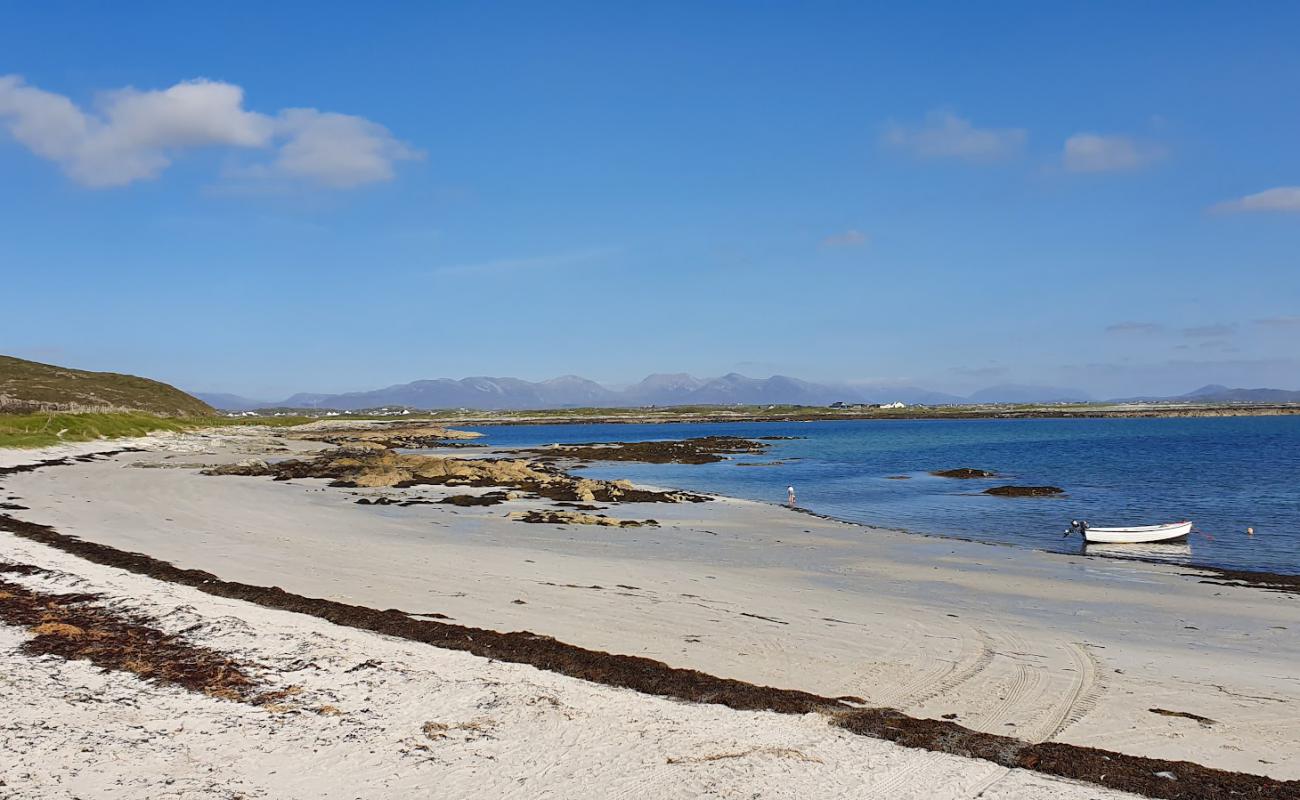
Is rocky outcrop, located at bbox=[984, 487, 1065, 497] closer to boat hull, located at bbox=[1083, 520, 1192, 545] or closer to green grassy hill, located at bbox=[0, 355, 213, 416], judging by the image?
boat hull, located at bbox=[1083, 520, 1192, 545]

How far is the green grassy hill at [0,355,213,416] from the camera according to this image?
278ft

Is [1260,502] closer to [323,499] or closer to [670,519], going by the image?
[670,519]

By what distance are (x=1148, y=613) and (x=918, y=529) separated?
41.6 feet

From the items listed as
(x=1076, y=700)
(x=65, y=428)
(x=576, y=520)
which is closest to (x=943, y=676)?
(x=1076, y=700)

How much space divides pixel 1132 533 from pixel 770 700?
833 inches

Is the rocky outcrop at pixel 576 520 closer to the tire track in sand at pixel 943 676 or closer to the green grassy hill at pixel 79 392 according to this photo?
the tire track in sand at pixel 943 676

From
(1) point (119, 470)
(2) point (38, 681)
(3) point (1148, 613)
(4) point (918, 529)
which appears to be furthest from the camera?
(1) point (119, 470)

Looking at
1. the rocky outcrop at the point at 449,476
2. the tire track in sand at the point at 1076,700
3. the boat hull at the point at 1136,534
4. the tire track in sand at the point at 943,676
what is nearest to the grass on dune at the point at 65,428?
the rocky outcrop at the point at 449,476

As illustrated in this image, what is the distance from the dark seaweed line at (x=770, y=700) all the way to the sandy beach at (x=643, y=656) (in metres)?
0.25

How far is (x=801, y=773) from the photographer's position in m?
7.33

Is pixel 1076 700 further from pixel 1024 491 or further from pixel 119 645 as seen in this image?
pixel 1024 491

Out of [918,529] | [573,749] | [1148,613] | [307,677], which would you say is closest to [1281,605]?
[1148,613]

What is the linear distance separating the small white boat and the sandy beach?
10.0 feet

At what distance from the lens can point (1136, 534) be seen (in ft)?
82.7
